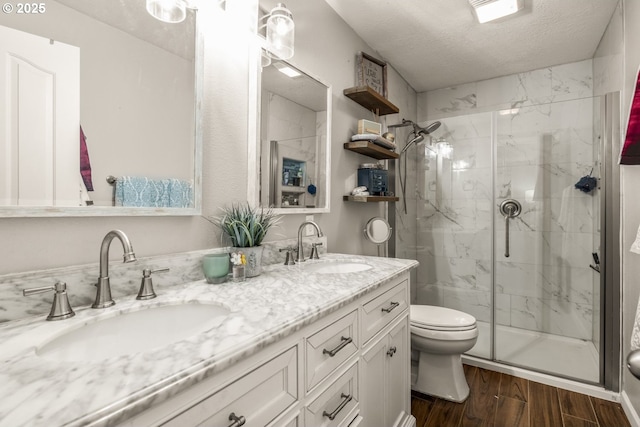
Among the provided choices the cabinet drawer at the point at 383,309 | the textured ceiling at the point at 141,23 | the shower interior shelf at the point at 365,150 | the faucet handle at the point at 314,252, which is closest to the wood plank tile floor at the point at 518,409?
the cabinet drawer at the point at 383,309

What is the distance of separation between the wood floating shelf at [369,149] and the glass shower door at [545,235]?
107 cm

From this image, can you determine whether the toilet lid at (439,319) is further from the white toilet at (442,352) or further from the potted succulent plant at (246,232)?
the potted succulent plant at (246,232)

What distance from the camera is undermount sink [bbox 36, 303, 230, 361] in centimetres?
70

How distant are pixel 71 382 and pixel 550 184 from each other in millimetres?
3202

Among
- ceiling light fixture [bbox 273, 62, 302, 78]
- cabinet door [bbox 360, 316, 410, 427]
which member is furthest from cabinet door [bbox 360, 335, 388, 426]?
ceiling light fixture [bbox 273, 62, 302, 78]

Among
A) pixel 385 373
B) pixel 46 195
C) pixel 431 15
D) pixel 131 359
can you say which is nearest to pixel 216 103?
pixel 46 195

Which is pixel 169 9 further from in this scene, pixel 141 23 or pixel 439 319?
pixel 439 319

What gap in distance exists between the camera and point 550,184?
8.71ft

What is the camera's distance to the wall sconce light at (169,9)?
3.54 feet

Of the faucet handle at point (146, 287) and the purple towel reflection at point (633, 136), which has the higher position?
the purple towel reflection at point (633, 136)

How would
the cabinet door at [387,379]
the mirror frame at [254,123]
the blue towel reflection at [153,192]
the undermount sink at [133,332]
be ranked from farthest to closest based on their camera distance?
the mirror frame at [254,123]
the cabinet door at [387,379]
the blue towel reflection at [153,192]
the undermount sink at [133,332]

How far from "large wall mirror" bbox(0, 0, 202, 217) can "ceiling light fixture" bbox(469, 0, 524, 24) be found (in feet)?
5.77

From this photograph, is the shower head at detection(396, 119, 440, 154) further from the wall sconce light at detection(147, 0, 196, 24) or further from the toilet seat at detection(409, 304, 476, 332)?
the wall sconce light at detection(147, 0, 196, 24)

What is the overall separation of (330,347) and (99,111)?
965mm
